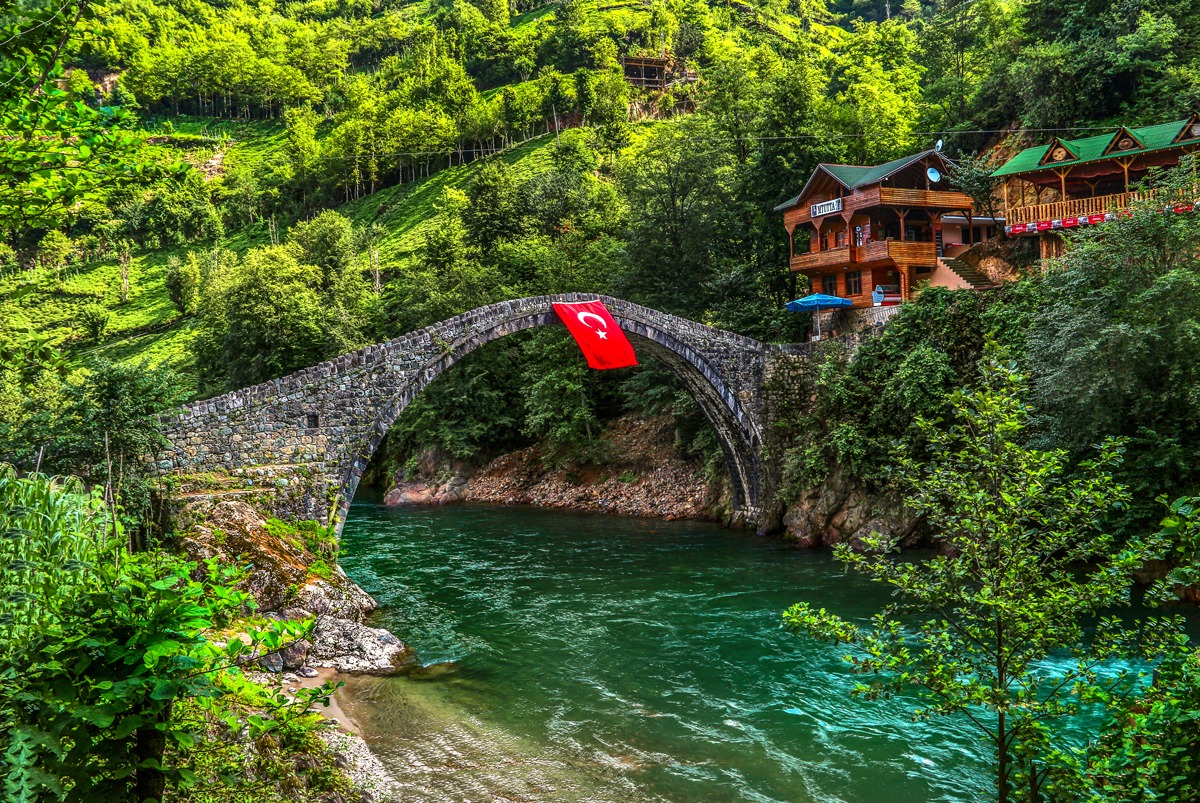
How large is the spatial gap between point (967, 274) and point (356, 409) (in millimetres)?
22820

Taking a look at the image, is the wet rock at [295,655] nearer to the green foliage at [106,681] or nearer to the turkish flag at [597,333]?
the green foliage at [106,681]

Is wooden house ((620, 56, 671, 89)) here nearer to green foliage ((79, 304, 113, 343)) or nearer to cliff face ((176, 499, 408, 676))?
green foliage ((79, 304, 113, 343))

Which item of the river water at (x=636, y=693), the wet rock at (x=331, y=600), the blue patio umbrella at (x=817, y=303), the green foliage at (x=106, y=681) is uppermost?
the blue patio umbrella at (x=817, y=303)

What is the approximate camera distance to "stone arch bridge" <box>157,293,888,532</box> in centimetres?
1541

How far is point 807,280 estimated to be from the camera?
32.6 meters

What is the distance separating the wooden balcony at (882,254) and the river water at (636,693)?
12402mm

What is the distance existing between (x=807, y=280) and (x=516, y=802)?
28.0m

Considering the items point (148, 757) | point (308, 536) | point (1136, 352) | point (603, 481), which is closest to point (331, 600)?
point (308, 536)

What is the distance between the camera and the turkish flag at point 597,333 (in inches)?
850

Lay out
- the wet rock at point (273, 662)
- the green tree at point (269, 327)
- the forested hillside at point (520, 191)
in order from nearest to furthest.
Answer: the wet rock at point (273, 662)
the forested hillside at point (520, 191)
the green tree at point (269, 327)

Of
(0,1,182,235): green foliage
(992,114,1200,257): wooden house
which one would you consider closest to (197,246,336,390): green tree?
(992,114,1200,257): wooden house

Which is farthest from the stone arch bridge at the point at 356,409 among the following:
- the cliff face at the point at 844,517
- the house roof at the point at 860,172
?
the house roof at the point at 860,172

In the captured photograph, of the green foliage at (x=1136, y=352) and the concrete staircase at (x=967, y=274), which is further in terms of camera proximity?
the concrete staircase at (x=967, y=274)

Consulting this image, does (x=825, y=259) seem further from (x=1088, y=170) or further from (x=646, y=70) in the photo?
(x=646, y=70)
